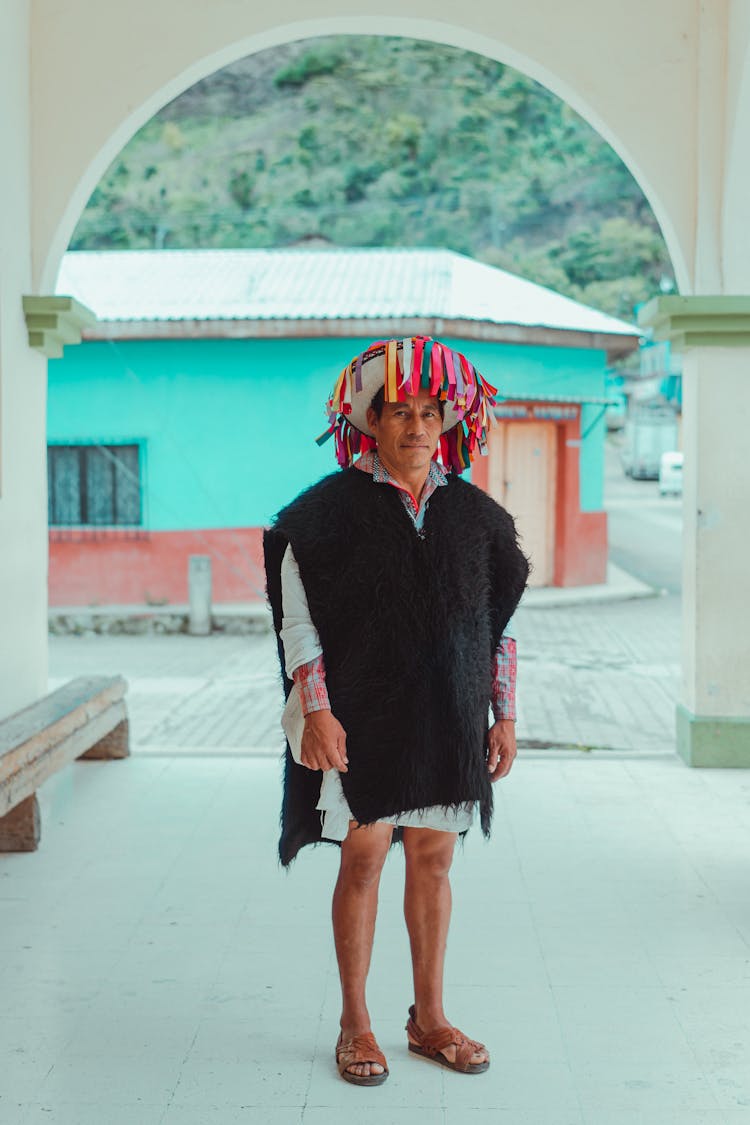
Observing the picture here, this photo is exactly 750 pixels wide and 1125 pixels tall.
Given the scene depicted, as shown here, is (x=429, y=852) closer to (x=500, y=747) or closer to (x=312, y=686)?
(x=500, y=747)

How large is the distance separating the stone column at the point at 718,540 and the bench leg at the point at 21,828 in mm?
2973

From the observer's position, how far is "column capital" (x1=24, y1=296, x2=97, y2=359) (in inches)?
214

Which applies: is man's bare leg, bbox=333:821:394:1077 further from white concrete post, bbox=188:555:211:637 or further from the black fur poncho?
white concrete post, bbox=188:555:211:637

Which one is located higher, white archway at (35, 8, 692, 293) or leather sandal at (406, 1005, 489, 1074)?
white archway at (35, 8, 692, 293)

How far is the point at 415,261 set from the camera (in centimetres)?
1570

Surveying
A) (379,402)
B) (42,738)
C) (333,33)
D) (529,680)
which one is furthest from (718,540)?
(529,680)

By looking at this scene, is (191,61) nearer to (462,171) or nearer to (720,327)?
(720,327)

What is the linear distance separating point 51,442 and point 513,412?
17.3 ft

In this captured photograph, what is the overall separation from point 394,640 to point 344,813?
1.37 ft

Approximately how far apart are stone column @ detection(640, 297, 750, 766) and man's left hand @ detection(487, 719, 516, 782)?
9.83 feet

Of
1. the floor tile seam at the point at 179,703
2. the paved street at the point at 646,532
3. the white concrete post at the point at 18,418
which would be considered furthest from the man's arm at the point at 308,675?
the paved street at the point at 646,532

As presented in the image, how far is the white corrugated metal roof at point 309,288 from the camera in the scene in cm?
1362

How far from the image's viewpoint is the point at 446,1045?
2895mm

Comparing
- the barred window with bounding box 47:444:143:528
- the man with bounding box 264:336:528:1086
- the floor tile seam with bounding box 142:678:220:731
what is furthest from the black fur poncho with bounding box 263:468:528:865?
the barred window with bounding box 47:444:143:528
